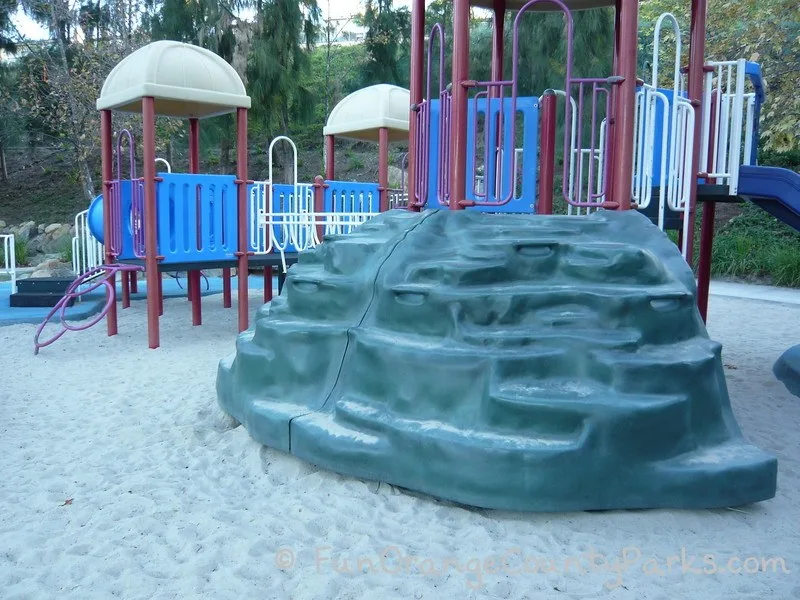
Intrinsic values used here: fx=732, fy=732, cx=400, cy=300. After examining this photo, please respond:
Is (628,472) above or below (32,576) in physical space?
above

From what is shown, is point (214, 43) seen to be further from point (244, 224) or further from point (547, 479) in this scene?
point (547, 479)

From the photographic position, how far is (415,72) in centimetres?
531

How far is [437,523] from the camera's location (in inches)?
→ 129

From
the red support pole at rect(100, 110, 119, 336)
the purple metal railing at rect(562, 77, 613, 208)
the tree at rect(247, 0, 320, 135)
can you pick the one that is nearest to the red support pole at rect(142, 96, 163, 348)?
the red support pole at rect(100, 110, 119, 336)

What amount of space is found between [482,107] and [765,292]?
9.91 m

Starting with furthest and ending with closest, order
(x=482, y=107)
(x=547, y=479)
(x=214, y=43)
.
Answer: (x=214, y=43) < (x=482, y=107) < (x=547, y=479)

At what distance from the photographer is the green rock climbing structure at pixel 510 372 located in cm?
322

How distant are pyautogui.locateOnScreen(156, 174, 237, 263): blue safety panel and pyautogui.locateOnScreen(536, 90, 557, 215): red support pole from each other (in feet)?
14.1

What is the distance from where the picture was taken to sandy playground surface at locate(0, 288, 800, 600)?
2766 mm

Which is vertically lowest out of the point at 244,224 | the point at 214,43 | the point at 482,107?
the point at 244,224

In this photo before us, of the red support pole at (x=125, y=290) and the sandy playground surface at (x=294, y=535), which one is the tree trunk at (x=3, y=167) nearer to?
the red support pole at (x=125, y=290)

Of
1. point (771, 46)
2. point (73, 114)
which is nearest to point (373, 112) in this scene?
point (771, 46)

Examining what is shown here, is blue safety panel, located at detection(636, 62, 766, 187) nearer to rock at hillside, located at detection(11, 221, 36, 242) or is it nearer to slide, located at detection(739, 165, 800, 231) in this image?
slide, located at detection(739, 165, 800, 231)

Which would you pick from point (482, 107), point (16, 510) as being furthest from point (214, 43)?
point (16, 510)
